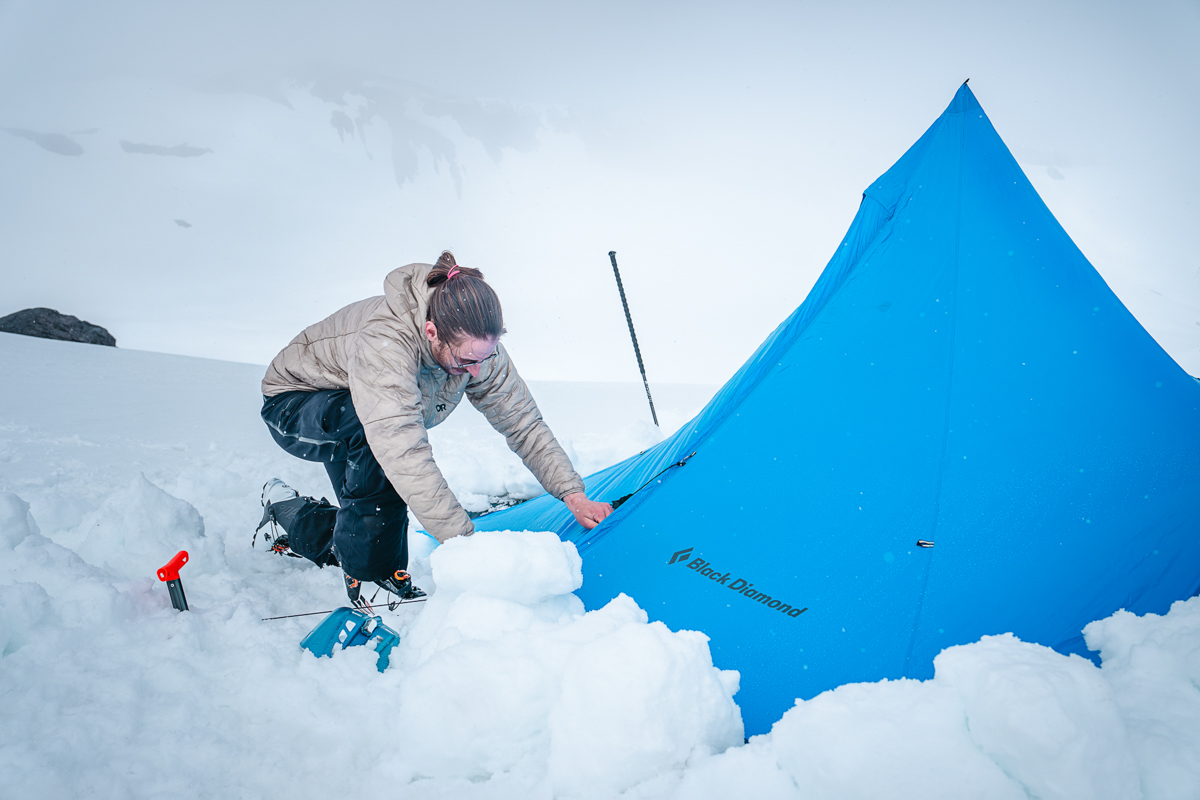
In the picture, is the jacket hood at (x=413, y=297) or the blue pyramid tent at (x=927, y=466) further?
the jacket hood at (x=413, y=297)

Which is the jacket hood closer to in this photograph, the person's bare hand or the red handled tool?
the person's bare hand

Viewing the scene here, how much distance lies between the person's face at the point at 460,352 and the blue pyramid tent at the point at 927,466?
0.71 m

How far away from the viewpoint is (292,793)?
92cm

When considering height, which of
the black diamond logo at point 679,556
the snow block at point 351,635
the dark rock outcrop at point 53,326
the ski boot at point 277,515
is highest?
the black diamond logo at point 679,556

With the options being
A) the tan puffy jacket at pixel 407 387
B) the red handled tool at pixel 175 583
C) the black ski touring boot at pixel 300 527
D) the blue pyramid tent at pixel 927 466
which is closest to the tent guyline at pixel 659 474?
the blue pyramid tent at pixel 927 466

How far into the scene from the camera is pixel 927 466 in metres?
1.64

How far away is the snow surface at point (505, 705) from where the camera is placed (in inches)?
29.5

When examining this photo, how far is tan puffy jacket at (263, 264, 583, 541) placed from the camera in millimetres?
1561

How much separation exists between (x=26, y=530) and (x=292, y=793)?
4.05ft

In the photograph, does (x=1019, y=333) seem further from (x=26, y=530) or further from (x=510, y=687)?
(x=26, y=530)

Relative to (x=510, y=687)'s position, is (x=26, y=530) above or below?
below

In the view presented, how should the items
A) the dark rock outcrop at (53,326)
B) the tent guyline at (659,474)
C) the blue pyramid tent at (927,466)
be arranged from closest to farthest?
the blue pyramid tent at (927,466) → the tent guyline at (659,474) → the dark rock outcrop at (53,326)

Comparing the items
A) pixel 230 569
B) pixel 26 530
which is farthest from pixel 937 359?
pixel 26 530

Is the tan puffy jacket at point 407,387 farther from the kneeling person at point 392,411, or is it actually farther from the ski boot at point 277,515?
the ski boot at point 277,515
